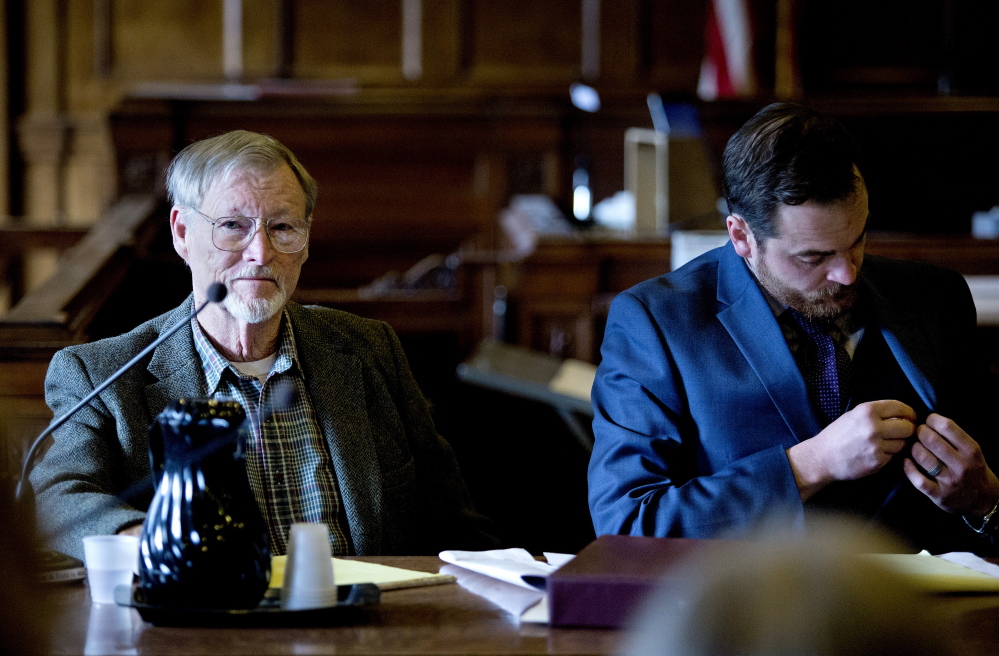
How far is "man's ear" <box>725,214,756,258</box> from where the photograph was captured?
6.42 ft

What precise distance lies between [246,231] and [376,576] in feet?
2.63

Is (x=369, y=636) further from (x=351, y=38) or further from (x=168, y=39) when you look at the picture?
(x=168, y=39)

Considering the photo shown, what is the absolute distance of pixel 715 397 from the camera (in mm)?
1892

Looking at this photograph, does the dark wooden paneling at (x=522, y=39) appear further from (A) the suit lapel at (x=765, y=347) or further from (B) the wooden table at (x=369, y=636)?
(B) the wooden table at (x=369, y=636)

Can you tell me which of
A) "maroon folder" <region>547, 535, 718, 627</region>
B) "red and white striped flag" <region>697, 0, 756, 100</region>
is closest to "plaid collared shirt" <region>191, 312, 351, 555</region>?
"maroon folder" <region>547, 535, 718, 627</region>

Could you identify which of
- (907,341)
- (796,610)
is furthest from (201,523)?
(907,341)

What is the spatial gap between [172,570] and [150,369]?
706 mm

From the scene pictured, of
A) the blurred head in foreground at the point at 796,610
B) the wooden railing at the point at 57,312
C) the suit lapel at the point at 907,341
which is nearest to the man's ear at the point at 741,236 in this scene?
the suit lapel at the point at 907,341

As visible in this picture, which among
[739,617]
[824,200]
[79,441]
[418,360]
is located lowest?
[418,360]

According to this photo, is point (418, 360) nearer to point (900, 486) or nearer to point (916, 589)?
point (900, 486)

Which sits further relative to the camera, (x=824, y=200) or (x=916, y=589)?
(x=824, y=200)

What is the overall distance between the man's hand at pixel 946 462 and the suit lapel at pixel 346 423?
876 millimetres

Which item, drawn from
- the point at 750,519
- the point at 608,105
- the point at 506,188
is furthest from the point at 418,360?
the point at 750,519

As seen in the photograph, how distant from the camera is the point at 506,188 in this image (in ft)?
17.0
